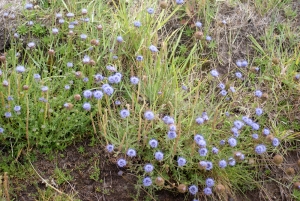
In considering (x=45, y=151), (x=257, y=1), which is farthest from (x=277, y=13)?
(x=45, y=151)

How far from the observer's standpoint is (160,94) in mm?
2629

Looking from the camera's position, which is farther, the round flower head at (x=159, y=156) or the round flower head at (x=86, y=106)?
the round flower head at (x=86, y=106)

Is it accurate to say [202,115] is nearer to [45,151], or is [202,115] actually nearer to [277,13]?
[45,151]

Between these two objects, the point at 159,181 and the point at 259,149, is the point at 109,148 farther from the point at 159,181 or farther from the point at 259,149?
the point at 259,149

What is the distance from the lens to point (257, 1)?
3410 mm

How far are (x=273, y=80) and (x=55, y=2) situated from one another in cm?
182

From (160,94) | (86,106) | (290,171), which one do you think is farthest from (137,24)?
(290,171)

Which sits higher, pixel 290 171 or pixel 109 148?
pixel 109 148

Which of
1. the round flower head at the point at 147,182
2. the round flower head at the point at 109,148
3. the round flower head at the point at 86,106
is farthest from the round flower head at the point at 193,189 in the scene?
the round flower head at the point at 86,106

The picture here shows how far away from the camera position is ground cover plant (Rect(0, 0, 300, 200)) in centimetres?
239

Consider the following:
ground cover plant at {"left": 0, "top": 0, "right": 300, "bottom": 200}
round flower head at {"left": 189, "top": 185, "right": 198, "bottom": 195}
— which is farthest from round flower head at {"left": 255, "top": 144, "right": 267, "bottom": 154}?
round flower head at {"left": 189, "top": 185, "right": 198, "bottom": 195}

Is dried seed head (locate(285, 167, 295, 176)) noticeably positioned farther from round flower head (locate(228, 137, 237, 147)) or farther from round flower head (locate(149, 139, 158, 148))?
round flower head (locate(149, 139, 158, 148))

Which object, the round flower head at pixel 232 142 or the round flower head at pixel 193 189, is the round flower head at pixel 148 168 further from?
the round flower head at pixel 232 142

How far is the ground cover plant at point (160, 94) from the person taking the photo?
2387 millimetres
